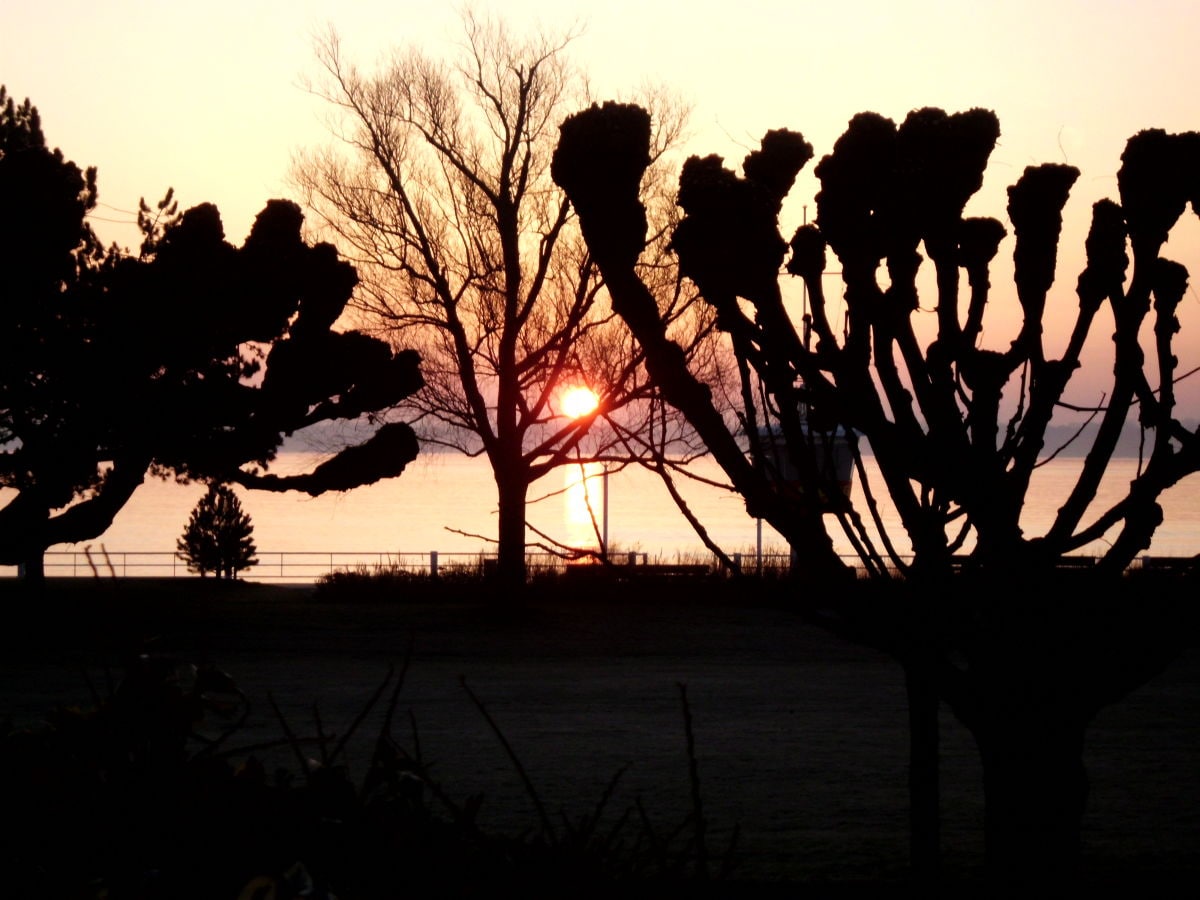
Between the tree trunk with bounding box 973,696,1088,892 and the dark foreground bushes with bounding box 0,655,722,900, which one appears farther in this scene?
the tree trunk with bounding box 973,696,1088,892

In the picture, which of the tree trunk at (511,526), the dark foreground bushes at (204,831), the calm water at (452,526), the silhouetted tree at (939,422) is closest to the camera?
the dark foreground bushes at (204,831)

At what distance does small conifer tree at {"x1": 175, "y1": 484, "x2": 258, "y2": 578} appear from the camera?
148 feet

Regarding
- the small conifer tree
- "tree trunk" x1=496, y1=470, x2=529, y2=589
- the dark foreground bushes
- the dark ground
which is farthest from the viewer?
the small conifer tree

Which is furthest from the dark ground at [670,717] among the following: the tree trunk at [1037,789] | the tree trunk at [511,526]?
the tree trunk at [1037,789]

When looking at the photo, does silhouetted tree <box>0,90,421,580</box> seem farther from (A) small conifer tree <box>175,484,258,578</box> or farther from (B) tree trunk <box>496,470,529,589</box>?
(A) small conifer tree <box>175,484,258,578</box>

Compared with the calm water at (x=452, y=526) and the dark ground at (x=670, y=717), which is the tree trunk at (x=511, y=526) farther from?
the calm water at (x=452, y=526)

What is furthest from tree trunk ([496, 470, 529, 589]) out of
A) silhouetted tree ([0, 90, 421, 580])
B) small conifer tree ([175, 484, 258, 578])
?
small conifer tree ([175, 484, 258, 578])

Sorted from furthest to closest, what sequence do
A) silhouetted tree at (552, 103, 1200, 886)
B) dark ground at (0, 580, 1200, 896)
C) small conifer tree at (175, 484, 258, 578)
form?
small conifer tree at (175, 484, 258, 578), dark ground at (0, 580, 1200, 896), silhouetted tree at (552, 103, 1200, 886)

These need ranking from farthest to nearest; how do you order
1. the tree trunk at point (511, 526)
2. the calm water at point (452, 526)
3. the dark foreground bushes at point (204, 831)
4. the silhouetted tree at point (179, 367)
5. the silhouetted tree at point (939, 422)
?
1. the calm water at point (452, 526)
2. the tree trunk at point (511, 526)
3. the silhouetted tree at point (179, 367)
4. the silhouetted tree at point (939, 422)
5. the dark foreground bushes at point (204, 831)

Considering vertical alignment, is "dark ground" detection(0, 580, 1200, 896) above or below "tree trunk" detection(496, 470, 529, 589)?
below

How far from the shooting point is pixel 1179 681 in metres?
23.0

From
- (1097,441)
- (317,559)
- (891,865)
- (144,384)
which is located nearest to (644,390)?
(144,384)

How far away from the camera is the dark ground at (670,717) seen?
985 cm

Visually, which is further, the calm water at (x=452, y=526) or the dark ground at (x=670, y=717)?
the calm water at (x=452, y=526)
